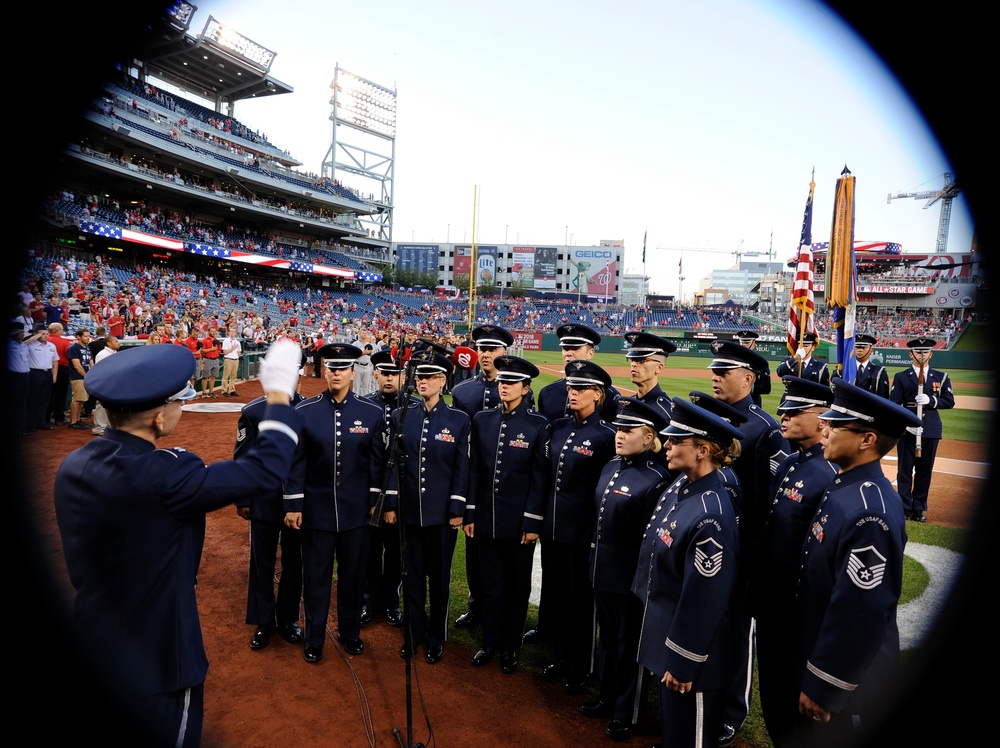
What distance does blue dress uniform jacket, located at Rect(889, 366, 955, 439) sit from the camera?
8.84 meters

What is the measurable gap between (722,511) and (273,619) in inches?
164

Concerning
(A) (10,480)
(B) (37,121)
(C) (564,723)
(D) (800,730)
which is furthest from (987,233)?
(A) (10,480)

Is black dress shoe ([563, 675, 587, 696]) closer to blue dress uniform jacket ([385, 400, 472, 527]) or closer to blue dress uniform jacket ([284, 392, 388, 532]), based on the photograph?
blue dress uniform jacket ([385, 400, 472, 527])

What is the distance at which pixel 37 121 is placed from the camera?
280cm

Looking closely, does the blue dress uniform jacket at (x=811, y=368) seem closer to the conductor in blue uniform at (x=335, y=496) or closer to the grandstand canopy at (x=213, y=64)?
the conductor in blue uniform at (x=335, y=496)

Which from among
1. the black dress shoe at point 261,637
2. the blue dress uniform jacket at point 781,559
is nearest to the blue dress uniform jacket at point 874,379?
the blue dress uniform jacket at point 781,559

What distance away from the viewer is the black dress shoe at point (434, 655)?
4805 mm

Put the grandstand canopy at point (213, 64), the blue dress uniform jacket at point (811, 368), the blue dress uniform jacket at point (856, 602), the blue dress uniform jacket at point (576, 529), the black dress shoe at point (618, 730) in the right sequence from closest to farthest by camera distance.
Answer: the blue dress uniform jacket at point (856, 602) → the black dress shoe at point (618, 730) → the blue dress uniform jacket at point (576, 529) → the blue dress uniform jacket at point (811, 368) → the grandstand canopy at point (213, 64)

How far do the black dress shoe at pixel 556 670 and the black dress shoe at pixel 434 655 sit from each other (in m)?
0.90

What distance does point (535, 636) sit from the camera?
5371mm

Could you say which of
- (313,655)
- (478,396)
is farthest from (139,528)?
(478,396)

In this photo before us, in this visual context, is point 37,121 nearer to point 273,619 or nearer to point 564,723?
point 273,619

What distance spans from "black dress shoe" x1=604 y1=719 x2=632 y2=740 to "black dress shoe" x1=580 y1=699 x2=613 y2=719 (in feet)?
0.62

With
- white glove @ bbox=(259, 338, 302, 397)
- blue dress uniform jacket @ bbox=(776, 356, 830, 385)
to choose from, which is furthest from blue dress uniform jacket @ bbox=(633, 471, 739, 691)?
blue dress uniform jacket @ bbox=(776, 356, 830, 385)
